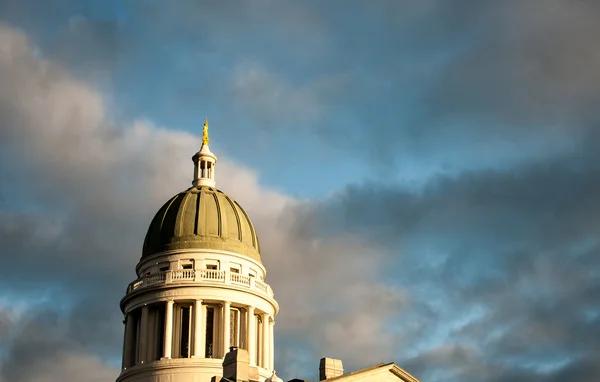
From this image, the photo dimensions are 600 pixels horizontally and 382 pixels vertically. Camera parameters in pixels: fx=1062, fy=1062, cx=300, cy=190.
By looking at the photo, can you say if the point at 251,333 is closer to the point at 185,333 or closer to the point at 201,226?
the point at 185,333

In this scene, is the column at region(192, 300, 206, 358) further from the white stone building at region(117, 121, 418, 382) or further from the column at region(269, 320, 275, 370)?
the column at region(269, 320, 275, 370)

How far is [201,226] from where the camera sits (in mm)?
82062

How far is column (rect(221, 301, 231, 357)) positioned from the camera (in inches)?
3041

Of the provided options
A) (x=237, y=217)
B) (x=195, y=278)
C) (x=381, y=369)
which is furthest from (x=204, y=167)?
(x=381, y=369)

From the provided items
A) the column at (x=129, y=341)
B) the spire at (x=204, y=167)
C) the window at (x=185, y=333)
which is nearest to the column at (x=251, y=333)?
the window at (x=185, y=333)

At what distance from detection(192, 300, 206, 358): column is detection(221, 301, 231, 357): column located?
4.81 ft

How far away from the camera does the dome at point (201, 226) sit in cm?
8144

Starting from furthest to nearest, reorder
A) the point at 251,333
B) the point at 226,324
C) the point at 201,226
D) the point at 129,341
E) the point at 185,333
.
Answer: the point at 201,226 < the point at 129,341 < the point at 251,333 < the point at 185,333 < the point at 226,324

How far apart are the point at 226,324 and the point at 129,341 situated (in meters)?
7.86

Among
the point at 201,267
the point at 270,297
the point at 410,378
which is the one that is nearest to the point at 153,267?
the point at 201,267

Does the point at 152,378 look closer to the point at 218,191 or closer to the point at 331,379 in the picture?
the point at 218,191

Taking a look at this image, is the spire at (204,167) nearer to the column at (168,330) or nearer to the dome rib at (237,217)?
A: the dome rib at (237,217)

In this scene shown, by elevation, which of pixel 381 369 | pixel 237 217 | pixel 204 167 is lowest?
pixel 381 369

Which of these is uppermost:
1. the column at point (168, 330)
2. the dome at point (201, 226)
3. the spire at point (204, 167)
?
the spire at point (204, 167)
